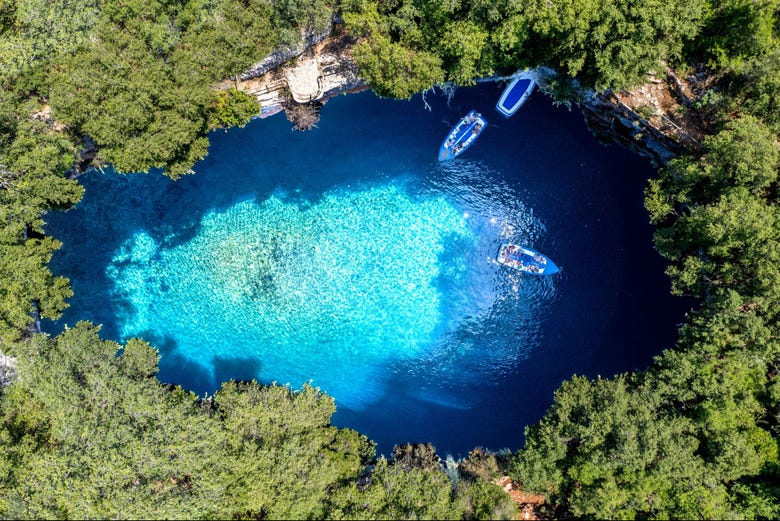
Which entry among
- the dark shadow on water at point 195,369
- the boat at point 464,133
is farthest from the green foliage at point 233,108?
the dark shadow on water at point 195,369

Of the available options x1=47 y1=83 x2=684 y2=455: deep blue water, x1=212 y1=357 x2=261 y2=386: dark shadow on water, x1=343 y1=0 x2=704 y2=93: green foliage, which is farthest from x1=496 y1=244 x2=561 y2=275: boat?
x1=212 y1=357 x2=261 y2=386: dark shadow on water

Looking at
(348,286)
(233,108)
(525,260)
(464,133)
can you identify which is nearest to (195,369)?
(348,286)

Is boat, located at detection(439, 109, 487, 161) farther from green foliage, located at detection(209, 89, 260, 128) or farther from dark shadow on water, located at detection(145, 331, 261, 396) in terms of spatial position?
dark shadow on water, located at detection(145, 331, 261, 396)

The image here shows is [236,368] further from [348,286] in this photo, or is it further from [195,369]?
[348,286]

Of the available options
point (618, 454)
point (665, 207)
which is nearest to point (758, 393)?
point (618, 454)

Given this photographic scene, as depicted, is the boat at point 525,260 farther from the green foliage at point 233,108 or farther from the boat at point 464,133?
the green foliage at point 233,108

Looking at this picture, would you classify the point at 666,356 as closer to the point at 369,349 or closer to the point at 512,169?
the point at 512,169
